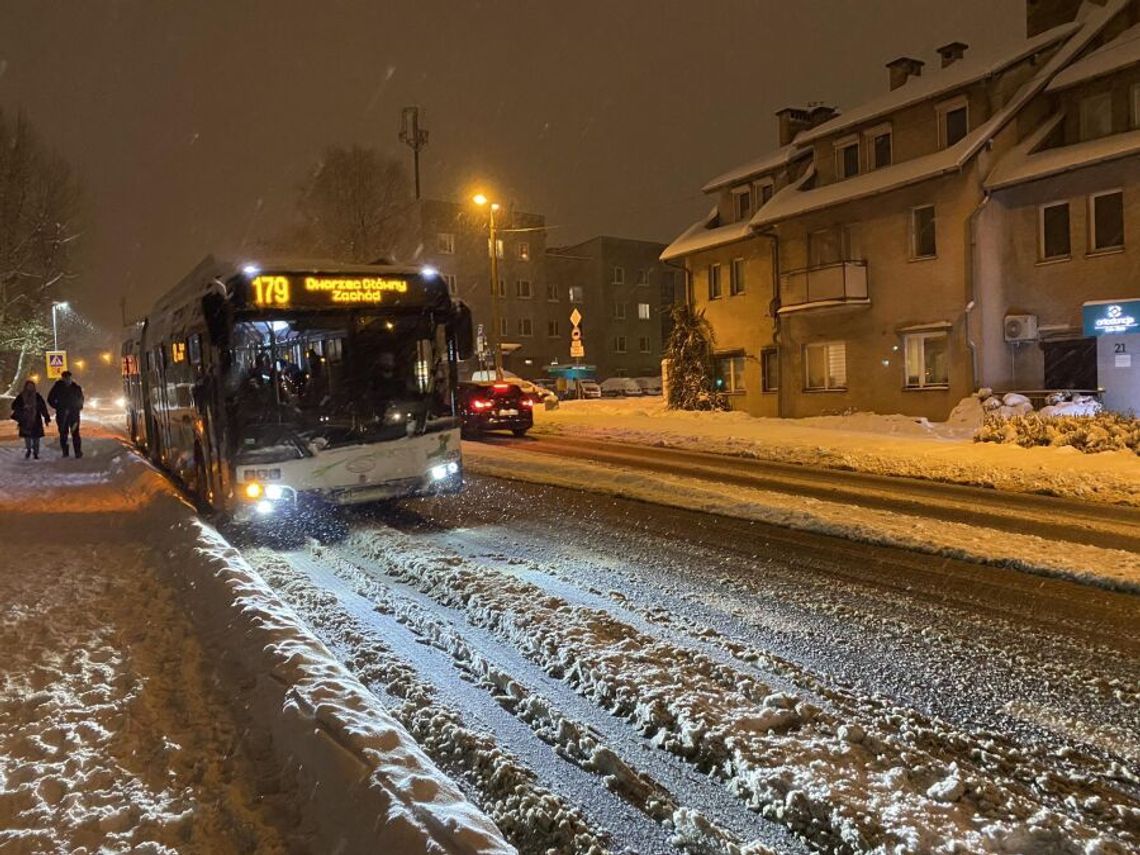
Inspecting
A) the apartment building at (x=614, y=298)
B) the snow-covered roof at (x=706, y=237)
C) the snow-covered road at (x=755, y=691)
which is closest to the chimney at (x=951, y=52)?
the snow-covered roof at (x=706, y=237)

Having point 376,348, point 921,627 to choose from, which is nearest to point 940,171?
point 376,348

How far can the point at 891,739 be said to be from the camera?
4.20 m

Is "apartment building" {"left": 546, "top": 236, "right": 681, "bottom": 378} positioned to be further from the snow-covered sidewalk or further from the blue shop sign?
the snow-covered sidewalk

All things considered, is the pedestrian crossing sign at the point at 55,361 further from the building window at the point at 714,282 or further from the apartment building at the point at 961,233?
the apartment building at the point at 961,233

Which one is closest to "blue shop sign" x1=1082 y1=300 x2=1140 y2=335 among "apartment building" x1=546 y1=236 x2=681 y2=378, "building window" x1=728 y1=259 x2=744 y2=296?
"building window" x1=728 y1=259 x2=744 y2=296

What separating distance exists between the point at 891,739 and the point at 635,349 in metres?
65.2

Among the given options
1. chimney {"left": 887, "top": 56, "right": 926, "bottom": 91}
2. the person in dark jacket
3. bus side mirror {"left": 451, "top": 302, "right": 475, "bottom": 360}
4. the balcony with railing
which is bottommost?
the person in dark jacket

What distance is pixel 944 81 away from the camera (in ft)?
81.7

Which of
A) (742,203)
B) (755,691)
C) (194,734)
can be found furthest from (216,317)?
(742,203)

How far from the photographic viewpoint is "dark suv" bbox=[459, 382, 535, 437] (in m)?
24.9

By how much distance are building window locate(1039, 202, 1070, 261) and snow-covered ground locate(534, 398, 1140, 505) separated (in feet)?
13.9

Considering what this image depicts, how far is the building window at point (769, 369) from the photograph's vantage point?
30.3 m

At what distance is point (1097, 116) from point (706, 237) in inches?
550

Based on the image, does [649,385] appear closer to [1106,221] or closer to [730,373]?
[730,373]
